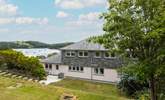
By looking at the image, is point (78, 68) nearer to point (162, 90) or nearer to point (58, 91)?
point (58, 91)

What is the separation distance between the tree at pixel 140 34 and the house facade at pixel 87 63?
30251mm

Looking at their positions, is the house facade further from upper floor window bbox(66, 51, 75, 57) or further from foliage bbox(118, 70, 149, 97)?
foliage bbox(118, 70, 149, 97)

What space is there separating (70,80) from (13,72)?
1329 centimetres

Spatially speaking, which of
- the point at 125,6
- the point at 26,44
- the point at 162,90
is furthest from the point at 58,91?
the point at 26,44

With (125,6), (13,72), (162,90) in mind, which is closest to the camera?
(125,6)

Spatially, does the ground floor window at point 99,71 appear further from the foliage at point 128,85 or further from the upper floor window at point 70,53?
the foliage at point 128,85

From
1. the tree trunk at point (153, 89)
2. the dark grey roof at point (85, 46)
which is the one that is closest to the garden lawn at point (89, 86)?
the dark grey roof at point (85, 46)

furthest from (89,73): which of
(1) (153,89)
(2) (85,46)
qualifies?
(1) (153,89)

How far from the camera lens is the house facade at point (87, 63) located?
152 feet

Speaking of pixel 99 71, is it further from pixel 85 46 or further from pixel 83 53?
pixel 85 46

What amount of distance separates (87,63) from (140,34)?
118 feet

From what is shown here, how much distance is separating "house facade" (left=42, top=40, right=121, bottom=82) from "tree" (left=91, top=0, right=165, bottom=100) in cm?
3025

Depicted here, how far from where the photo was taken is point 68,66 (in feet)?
169

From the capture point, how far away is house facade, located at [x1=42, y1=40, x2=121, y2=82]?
152 ft
